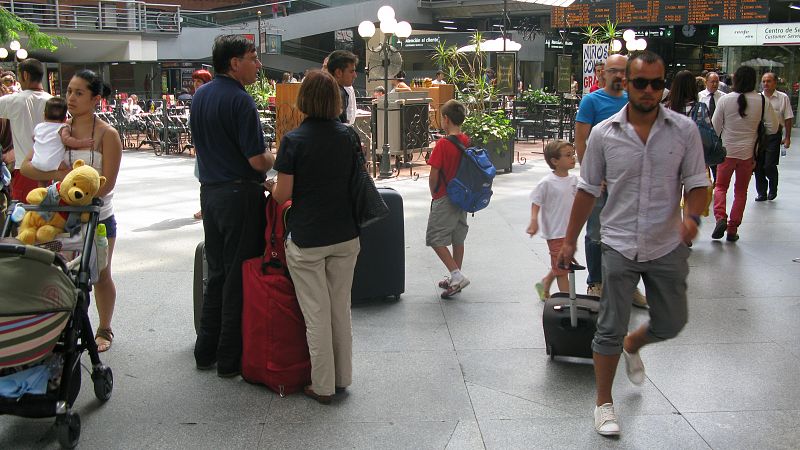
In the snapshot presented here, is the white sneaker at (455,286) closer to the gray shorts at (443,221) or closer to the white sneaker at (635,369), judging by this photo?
the gray shorts at (443,221)

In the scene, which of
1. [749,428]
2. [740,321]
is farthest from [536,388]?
[740,321]

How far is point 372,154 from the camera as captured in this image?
14.2m

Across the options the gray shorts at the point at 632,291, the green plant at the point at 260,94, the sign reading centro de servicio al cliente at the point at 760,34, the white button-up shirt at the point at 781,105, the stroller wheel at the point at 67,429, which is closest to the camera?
the stroller wheel at the point at 67,429

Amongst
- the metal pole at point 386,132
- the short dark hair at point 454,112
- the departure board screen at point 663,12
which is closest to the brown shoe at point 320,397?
the short dark hair at point 454,112

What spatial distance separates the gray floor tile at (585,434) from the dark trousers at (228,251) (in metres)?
1.51

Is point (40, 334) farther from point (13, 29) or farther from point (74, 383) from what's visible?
point (13, 29)

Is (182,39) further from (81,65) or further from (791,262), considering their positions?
(791,262)

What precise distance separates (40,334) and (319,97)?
68.3 inches

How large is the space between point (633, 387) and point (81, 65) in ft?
124

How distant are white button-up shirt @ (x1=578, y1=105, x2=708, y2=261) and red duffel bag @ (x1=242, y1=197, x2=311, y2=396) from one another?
5.63ft

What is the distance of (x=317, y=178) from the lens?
4.13m

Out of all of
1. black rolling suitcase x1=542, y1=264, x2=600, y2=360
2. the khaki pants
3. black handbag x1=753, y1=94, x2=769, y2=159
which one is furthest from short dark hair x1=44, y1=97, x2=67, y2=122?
black handbag x1=753, y1=94, x2=769, y2=159

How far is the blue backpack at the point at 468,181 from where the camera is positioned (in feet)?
20.2

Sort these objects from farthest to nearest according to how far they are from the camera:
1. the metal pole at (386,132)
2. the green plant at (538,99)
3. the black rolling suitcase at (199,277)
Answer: the green plant at (538,99), the metal pole at (386,132), the black rolling suitcase at (199,277)
